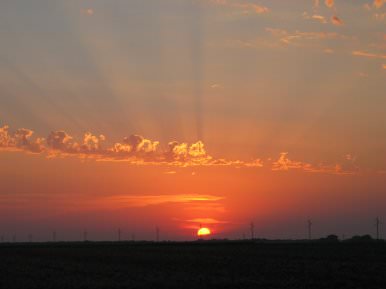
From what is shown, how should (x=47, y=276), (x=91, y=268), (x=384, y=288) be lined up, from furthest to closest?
(x=91, y=268)
(x=47, y=276)
(x=384, y=288)

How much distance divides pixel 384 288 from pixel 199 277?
15440 mm

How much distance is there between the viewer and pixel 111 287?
4581 cm

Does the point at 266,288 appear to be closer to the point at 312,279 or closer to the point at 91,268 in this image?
the point at 312,279

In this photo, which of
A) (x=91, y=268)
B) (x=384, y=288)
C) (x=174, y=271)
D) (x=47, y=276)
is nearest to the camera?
(x=384, y=288)

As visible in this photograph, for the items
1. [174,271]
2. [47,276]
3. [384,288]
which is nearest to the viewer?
[384,288]

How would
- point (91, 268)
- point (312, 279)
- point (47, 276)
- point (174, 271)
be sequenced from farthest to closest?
1. point (91, 268)
2. point (174, 271)
3. point (47, 276)
4. point (312, 279)

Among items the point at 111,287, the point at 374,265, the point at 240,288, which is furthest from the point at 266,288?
the point at 374,265

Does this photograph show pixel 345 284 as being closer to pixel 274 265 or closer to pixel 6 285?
pixel 274 265

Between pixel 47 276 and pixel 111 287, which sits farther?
pixel 47 276

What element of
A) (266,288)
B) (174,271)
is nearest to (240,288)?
(266,288)

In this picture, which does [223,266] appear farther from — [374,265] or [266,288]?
[266,288]

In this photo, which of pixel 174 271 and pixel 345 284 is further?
pixel 174 271

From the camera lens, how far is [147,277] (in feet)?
174

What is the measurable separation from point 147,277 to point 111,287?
25.1ft
